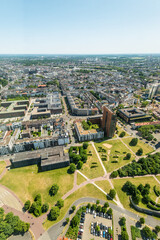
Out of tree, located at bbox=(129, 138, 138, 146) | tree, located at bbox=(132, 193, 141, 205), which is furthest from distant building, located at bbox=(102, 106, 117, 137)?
tree, located at bbox=(132, 193, 141, 205)

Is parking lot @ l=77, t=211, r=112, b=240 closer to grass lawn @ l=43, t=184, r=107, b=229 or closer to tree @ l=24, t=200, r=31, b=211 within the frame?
grass lawn @ l=43, t=184, r=107, b=229

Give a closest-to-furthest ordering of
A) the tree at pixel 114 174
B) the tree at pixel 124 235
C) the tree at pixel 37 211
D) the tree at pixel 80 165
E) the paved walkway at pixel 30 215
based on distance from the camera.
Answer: the tree at pixel 124 235 < the paved walkway at pixel 30 215 < the tree at pixel 37 211 < the tree at pixel 114 174 < the tree at pixel 80 165

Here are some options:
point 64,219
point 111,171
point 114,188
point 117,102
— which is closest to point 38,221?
point 64,219

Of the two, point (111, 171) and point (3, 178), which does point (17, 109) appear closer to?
point (3, 178)

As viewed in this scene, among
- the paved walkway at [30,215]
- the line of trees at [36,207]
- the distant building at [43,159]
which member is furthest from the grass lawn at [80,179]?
the line of trees at [36,207]

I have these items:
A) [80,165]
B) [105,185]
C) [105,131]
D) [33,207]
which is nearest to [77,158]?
[80,165]

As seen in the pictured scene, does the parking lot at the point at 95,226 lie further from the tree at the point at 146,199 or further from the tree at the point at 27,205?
the tree at the point at 27,205
